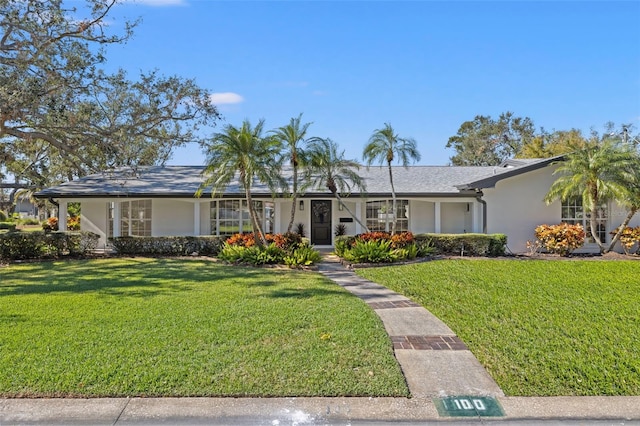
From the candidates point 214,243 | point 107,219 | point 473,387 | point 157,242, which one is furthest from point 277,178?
point 473,387

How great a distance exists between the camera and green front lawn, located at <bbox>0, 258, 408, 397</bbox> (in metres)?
4.33

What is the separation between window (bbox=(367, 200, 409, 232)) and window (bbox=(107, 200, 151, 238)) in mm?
9215

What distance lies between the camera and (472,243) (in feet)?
46.3

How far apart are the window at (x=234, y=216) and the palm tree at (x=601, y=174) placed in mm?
10945

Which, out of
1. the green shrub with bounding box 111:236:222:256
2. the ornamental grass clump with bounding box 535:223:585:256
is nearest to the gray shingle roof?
the green shrub with bounding box 111:236:222:256

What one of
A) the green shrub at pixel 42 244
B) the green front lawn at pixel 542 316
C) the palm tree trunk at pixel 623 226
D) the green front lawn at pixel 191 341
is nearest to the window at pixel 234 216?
the green shrub at pixel 42 244

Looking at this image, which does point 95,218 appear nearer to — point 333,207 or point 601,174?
point 333,207

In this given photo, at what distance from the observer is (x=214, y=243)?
48.5ft

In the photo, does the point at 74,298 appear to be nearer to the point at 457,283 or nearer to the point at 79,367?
the point at 79,367

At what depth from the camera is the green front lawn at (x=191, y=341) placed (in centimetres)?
433

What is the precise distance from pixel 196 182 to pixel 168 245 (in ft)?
12.3

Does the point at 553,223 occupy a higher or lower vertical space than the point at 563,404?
higher

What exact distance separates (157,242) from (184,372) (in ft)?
36.9

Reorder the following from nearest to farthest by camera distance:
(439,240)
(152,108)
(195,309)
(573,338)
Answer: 1. (573,338)
2. (195,309)
3. (439,240)
4. (152,108)
